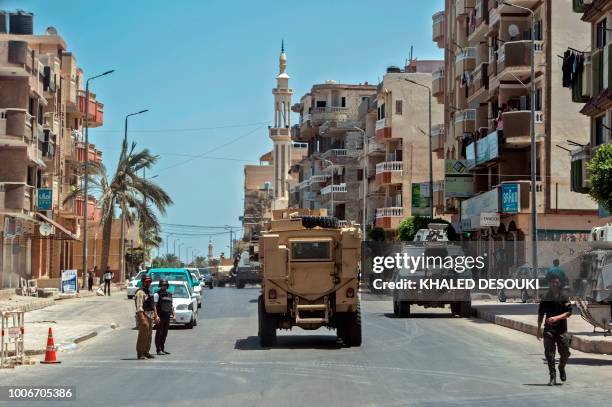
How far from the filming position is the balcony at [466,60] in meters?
66.8

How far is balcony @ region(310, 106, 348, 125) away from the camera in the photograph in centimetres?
11962

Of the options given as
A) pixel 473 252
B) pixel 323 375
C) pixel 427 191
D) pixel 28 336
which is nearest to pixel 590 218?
pixel 473 252

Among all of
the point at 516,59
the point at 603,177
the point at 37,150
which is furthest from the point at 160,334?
the point at 37,150

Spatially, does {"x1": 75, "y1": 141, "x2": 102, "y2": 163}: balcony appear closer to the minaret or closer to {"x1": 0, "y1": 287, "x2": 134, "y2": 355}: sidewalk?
{"x1": 0, "y1": 287, "x2": 134, "y2": 355}: sidewalk

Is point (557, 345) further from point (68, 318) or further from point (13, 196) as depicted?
point (13, 196)

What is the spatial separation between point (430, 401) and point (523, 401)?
125cm

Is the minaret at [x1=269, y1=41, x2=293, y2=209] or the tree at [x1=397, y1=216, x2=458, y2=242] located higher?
the minaret at [x1=269, y1=41, x2=293, y2=209]

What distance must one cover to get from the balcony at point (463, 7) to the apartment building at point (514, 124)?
57 centimetres

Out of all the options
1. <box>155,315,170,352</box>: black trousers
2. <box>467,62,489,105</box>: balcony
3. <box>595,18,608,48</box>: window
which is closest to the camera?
<box>155,315,170,352</box>: black trousers

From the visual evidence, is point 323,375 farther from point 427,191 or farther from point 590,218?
point 427,191

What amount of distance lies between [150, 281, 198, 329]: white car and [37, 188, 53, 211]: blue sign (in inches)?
996

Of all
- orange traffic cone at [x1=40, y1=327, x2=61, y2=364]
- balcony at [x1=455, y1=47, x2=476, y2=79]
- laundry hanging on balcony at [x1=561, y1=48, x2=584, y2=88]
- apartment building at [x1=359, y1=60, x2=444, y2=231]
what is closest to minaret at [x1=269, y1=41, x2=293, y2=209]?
apartment building at [x1=359, y1=60, x2=444, y2=231]

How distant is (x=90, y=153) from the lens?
81.1 meters

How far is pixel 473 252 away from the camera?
62969 mm
